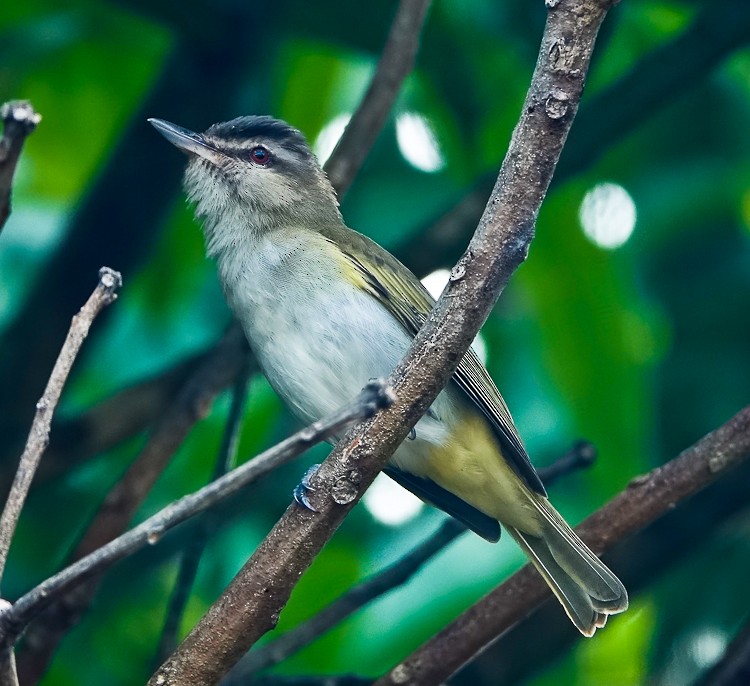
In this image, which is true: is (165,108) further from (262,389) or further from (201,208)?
(262,389)

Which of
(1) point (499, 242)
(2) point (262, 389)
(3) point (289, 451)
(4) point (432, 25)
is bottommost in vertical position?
(2) point (262, 389)

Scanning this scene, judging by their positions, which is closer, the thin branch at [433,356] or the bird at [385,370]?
the thin branch at [433,356]

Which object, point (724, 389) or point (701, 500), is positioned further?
point (724, 389)

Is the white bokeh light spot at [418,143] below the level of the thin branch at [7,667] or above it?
above

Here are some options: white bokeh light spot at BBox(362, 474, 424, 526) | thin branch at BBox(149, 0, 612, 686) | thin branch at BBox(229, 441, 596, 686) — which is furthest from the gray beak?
thin branch at BBox(149, 0, 612, 686)

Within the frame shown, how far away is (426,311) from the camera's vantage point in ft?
9.07

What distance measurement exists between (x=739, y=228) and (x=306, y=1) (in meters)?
1.60

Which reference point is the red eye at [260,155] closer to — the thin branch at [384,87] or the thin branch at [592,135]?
the thin branch at [384,87]

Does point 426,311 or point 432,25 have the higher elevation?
point 432,25

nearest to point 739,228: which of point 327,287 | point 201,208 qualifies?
point 327,287

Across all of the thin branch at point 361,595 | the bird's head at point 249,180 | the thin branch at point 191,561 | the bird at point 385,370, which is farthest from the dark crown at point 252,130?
the thin branch at point 361,595

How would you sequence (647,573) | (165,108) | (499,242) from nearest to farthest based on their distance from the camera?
(499,242) < (647,573) < (165,108)

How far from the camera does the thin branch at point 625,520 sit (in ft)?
7.62

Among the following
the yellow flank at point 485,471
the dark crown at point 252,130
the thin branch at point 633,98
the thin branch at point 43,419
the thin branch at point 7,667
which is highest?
the thin branch at point 633,98
